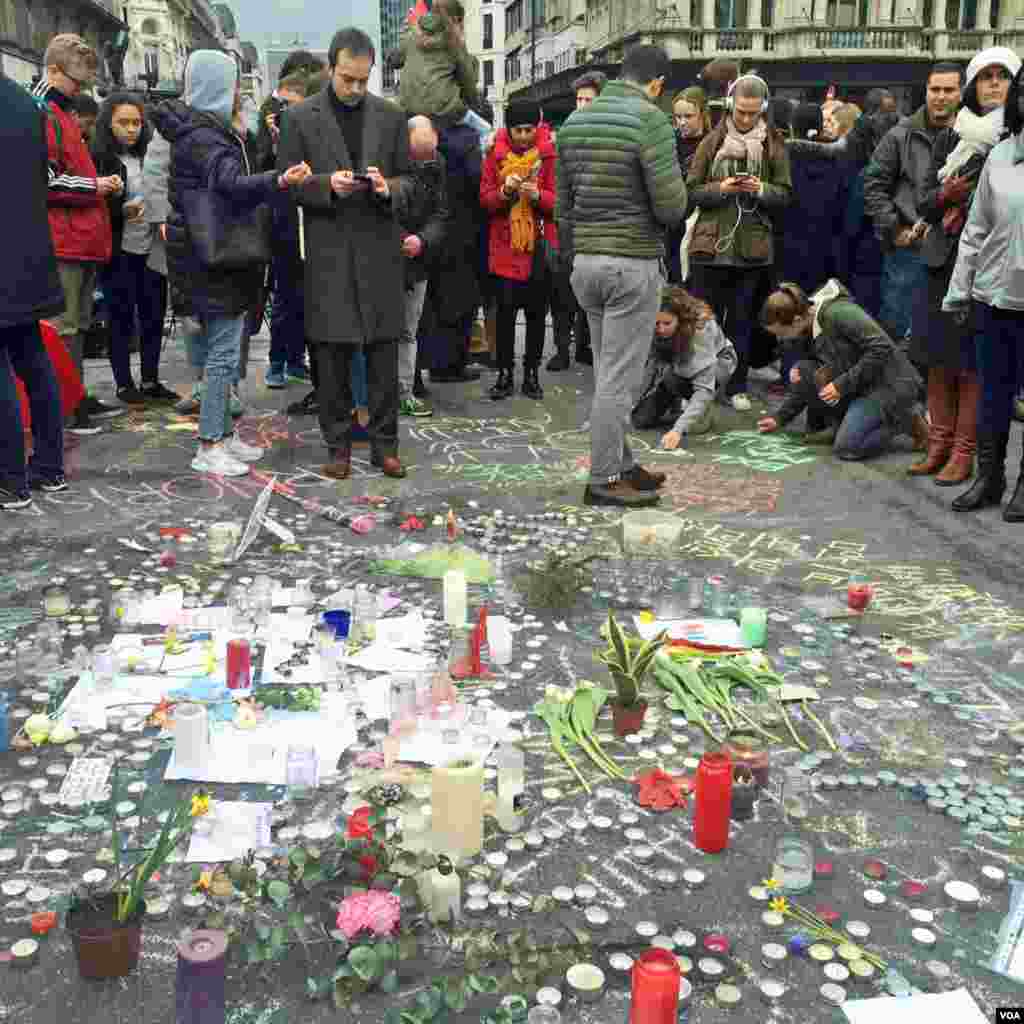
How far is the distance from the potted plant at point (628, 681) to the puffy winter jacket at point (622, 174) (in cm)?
238

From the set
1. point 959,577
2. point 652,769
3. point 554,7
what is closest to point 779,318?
point 959,577

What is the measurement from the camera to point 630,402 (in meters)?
5.36

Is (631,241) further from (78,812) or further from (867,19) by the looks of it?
(867,19)

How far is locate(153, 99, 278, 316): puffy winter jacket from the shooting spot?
5.36 meters

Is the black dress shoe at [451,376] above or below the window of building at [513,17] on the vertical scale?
below

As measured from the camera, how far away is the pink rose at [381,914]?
90.4 inches

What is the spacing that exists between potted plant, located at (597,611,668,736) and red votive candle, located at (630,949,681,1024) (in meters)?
1.23

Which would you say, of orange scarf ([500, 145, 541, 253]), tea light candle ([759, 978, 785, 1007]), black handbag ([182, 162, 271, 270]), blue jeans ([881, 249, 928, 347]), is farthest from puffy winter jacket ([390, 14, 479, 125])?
Result: tea light candle ([759, 978, 785, 1007])

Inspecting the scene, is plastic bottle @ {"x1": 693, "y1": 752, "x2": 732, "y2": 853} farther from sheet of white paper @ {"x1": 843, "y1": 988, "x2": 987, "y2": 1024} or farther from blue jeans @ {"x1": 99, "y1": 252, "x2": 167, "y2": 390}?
blue jeans @ {"x1": 99, "y1": 252, "x2": 167, "y2": 390}

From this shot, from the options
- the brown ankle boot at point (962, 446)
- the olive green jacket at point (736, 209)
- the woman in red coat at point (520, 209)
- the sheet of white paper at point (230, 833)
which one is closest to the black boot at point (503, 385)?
the woman in red coat at point (520, 209)

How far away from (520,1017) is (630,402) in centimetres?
363

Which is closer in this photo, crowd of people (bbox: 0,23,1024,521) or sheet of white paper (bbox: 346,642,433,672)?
sheet of white paper (bbox: 346,642,433,672)

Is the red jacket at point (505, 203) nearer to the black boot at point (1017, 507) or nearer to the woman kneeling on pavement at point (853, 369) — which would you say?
the woman kneeling on pavement at point (853, 369)

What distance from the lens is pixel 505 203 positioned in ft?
24.6
